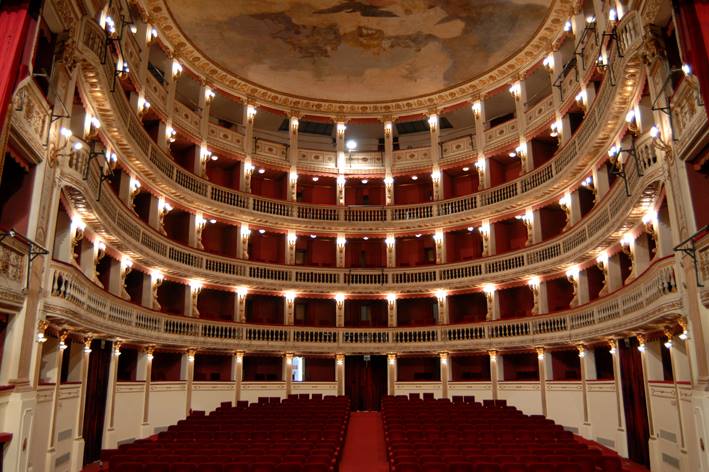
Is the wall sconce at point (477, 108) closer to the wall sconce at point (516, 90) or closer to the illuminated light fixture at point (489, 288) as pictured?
the wall sconce at point (516, 90)

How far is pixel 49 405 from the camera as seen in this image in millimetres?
14266

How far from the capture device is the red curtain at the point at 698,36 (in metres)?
9.28

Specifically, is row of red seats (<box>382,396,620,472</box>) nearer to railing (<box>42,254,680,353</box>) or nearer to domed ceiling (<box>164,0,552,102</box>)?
railing (<box>42,254,680,353</box>)

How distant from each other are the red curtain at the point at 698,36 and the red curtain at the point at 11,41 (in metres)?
11.3

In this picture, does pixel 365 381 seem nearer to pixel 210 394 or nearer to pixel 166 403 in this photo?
pixel 210 394

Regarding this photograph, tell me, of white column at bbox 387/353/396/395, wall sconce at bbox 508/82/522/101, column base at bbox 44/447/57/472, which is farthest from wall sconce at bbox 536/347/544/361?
column base at bbox 44/447/57/472

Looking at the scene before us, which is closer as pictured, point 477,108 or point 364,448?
point 364,448

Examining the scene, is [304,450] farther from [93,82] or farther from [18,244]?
[93,82]

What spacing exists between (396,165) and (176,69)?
1376 centimetres

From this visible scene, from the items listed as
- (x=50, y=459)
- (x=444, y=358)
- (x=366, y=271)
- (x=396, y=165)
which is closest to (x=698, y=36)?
(x=50, y=459)

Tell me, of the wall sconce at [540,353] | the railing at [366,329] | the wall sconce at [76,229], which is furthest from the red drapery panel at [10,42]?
the wall sconce at [540,353]

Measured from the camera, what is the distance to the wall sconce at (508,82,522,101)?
102ft

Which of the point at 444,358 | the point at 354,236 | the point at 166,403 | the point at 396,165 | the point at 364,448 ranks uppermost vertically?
the point at 396,165

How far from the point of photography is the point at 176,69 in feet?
96.4
